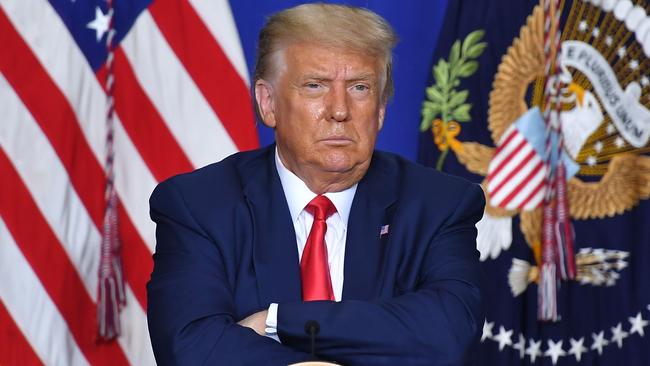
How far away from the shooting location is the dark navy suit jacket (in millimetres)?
2684

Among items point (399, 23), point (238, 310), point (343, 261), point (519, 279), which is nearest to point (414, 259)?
point (343, 261)

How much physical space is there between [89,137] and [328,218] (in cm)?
150

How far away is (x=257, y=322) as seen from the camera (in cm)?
278

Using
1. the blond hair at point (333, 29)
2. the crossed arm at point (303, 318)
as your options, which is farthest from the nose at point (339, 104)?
the crossed arm at point (303, 318)

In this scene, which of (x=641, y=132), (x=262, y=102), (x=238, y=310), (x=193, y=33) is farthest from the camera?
(x=193, y=33)

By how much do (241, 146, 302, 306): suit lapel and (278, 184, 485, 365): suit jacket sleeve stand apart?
0.66 feet

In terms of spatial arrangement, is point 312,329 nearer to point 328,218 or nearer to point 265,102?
point 328,218

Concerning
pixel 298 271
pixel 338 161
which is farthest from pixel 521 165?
pixel 298 271

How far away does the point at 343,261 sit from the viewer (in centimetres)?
304

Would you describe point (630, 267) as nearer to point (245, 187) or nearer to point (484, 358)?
point (484, 358)

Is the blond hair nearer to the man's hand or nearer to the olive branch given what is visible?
the man's hand

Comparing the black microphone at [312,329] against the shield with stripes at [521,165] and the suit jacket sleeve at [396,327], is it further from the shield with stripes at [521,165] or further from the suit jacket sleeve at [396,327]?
the shield with stripes at [521,165]

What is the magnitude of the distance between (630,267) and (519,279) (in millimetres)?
405

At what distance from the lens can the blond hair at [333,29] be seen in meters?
2.94
